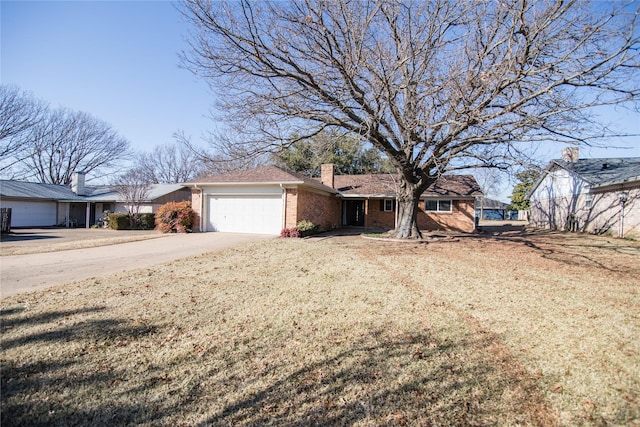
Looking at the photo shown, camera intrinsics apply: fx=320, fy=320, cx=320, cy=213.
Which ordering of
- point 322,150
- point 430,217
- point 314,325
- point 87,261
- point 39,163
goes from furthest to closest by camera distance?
point 39,163, point 430,217, point 322,150, point 87,261, point 314,325

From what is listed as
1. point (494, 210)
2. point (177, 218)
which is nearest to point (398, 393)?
point (177, 218)

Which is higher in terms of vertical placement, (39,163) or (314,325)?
(39,163)

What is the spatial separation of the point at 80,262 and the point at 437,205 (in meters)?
19.8

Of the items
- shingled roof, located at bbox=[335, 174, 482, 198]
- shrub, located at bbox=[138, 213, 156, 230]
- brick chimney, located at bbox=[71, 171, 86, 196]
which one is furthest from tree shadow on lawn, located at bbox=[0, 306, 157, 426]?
brick chimney, located at bbox=[71, 171, 86, 196]

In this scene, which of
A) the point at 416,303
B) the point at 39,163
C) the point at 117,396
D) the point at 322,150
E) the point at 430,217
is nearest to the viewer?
the point at 117,396

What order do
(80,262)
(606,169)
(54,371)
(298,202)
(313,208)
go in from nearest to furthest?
(54,371) → (80,262) → (298,202) → (313,208) → (606,169)

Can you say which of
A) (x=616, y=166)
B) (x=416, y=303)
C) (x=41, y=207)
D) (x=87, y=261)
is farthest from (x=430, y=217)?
(x=41, y=207)

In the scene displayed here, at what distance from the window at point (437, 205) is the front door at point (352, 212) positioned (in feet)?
16.8

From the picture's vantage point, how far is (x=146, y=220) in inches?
865

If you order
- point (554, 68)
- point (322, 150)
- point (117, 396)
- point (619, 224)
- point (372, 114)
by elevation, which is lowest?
point (117, 396)

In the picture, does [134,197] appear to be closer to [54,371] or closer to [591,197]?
[54,371]

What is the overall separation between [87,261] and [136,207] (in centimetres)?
1555

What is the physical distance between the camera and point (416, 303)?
5258mm

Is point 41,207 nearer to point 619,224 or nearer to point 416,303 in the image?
point 416,303
